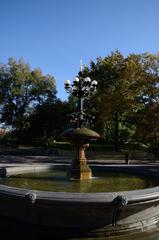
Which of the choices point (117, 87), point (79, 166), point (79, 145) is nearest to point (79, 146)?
point (79, 145)

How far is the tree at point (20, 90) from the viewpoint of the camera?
61.1 meters

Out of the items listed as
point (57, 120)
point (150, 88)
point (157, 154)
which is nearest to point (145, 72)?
point (150, 88)

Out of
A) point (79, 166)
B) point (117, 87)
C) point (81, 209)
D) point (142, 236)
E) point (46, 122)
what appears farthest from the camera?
point (46, 122)

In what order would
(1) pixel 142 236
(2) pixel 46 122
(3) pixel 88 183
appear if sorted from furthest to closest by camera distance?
(2) pixel 46 122 < (3) pixel 88 183 < (1) pixel 142 236

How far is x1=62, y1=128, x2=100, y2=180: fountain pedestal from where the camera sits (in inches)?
549

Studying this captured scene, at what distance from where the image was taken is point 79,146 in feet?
48.3

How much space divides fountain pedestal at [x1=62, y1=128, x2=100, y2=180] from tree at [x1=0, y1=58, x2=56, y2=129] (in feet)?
155

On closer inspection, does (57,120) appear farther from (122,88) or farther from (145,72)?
(145,72)

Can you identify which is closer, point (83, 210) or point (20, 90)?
point (83, 210)

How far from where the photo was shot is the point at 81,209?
8.36m

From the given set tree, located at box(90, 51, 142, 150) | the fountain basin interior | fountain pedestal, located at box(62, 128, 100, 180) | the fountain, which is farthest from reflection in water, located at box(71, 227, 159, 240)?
tree, located at box(90, 51, 142, 150)

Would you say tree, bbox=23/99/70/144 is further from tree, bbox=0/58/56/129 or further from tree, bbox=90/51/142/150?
tree, bbox=90/51/142/150

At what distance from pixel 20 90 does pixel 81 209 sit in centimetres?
5408

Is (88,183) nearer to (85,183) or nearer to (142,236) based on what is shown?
(85,183)
